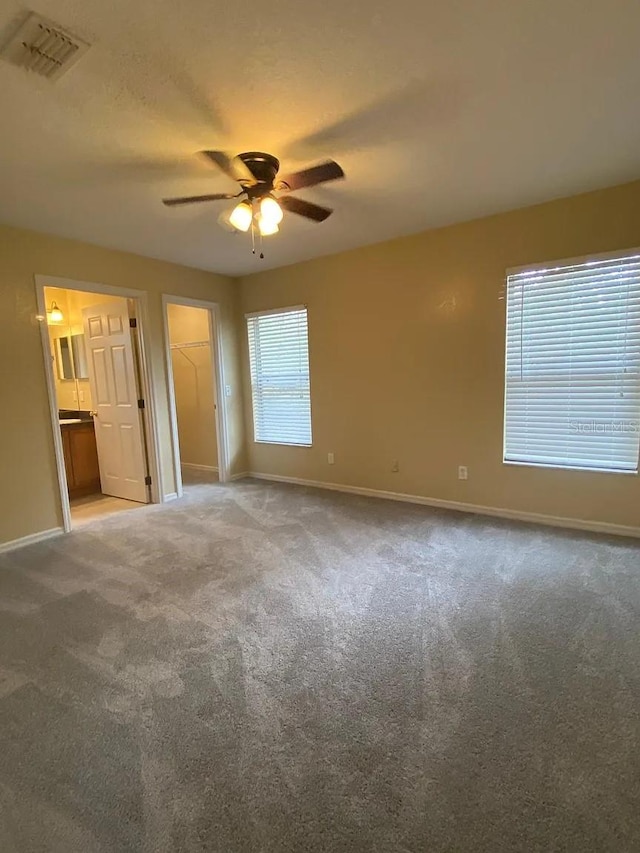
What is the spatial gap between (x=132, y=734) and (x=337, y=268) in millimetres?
4165

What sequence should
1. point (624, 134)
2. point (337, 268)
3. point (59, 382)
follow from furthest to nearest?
1. point (59, 382)
2. point (337, 268)
3. point (624, 134)

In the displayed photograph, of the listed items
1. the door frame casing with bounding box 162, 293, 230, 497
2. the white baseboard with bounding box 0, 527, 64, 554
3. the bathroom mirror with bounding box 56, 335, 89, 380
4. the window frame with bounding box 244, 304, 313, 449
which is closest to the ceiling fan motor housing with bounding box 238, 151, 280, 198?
the window frame with bounding box 244, 304, 313, 449

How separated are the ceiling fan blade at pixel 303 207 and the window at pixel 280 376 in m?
2.21

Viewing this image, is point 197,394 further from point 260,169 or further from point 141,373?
point 260,169

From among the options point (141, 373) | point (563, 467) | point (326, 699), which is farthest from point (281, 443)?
point (326, 699)

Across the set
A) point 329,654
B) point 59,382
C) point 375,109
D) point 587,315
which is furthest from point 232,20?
point 59,382

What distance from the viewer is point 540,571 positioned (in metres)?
2.78

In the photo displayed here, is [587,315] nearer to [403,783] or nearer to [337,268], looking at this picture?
[337,268]

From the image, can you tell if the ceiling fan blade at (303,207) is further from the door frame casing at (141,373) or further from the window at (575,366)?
the door frame casing at (141,373)

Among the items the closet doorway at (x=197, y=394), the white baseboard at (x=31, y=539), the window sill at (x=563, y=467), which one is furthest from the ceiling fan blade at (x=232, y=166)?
the white baseboard at (x=31, y=539)

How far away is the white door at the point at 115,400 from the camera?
4.54 metres

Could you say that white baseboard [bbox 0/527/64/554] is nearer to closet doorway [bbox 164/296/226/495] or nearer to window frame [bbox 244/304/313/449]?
closet doorway [bbox 164/296/226/495]

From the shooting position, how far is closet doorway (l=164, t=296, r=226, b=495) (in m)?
5.52

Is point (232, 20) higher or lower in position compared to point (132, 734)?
higher
